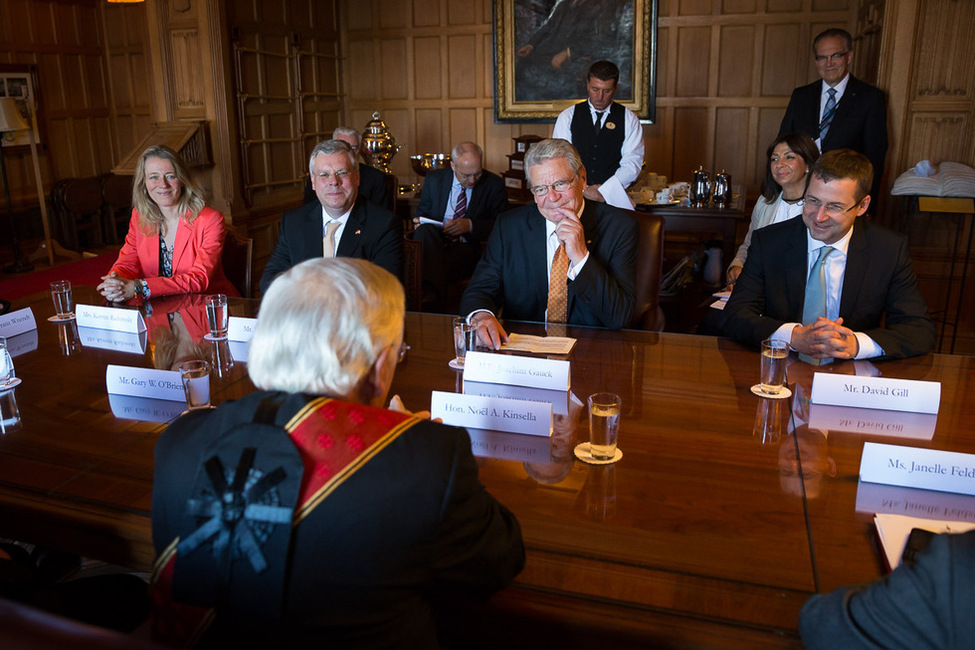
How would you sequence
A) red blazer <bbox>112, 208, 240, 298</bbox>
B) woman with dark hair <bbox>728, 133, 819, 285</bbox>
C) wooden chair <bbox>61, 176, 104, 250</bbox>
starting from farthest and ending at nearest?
wooden chair <bbox>61, 176, 104, 250</bbox> < woman with dark hair <bbox>728, 133, 819, 285</bbox> < red blazer <bbox>112, 208, 240, 298</bbox>

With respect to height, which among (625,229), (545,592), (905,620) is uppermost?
(625,229)

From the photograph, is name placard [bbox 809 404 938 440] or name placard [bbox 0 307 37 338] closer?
name placard [bbox 809 404 938 440]

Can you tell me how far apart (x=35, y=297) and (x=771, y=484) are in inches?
106

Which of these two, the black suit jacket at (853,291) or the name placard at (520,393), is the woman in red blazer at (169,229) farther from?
the black suit jacket at (853,291)

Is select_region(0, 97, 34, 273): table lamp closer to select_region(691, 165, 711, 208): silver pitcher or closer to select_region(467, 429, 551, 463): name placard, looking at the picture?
select_region(691, 165, 711, 208): silver pitcher

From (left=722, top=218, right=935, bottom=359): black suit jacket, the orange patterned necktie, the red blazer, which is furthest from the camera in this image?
the red blazer

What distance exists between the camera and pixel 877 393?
168 centimetres

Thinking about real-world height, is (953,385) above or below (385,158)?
below

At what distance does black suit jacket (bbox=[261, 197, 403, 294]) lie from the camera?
3104 millimetres

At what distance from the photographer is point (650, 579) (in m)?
1.10

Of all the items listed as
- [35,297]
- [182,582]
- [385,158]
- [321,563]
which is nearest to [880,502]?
[321,563]

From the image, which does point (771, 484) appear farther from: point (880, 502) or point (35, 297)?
point (35, 297)

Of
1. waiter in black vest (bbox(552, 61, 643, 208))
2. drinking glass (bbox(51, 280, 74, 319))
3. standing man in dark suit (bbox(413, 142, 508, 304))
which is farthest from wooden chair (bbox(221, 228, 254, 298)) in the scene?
waiter in black vest (bbox(552, 61, 643, 208))

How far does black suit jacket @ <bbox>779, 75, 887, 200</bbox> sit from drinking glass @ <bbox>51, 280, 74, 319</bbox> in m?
4.18
